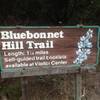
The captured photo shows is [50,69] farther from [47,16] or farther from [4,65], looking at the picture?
[47,16]

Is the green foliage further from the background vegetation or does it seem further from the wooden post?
the wooden post

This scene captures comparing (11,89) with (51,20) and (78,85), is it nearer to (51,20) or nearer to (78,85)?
(78,85)

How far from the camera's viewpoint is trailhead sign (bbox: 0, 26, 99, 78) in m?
4.41

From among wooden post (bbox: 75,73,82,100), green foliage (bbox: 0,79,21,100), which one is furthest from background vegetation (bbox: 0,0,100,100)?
wooden post (bbox: 75,73,82,100)

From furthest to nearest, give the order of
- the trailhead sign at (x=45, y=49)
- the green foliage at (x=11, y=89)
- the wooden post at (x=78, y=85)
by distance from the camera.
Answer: the green foliage at (x=11, y=89)
the wooden post at (x=78, y=85)
the trailhead sign at (x=45, y=49)

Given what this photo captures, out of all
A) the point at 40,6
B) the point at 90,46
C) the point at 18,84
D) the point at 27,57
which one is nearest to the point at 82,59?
the point at 90,46

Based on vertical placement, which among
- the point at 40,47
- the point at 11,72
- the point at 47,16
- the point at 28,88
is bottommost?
the point at 28,88

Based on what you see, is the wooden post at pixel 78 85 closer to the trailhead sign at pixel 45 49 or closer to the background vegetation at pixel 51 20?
the trailhead sign at pixel 45 49

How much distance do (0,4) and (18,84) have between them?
3571 mm

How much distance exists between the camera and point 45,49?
14.9ft

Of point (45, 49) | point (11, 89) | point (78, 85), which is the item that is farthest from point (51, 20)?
point (45, 49)

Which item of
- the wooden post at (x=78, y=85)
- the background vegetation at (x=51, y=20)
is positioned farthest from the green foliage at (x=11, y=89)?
the wooden post at (x=78, y=85)

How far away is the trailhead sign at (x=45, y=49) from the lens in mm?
4410

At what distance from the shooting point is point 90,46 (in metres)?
4.74
